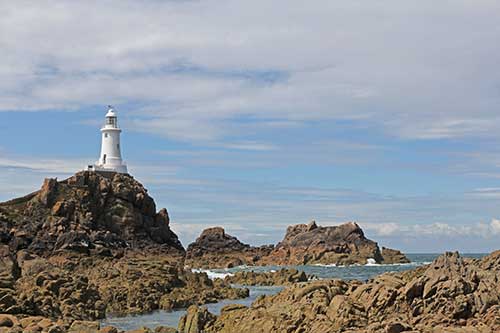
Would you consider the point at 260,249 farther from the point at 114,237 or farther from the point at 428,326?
→ the point at 428,326

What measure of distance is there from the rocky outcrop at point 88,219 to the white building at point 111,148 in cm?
231

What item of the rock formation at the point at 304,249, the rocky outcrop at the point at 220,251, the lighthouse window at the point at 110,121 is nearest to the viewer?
the rocky outcrop at the point at 220,251

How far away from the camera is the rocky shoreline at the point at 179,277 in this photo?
24.3 m

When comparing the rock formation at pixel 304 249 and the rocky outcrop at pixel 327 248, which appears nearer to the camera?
the rock formation at pixel 304 249

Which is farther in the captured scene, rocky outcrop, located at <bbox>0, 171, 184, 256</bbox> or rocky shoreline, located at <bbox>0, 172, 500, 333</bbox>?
rocky outcrop, located at <bbox>0, 171, 184, 256</bbox>

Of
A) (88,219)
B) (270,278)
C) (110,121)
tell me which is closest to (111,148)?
(110,121)

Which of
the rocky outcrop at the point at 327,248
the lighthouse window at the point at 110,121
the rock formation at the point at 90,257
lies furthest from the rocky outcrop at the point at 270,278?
the lighthouse window at the point at 110,121

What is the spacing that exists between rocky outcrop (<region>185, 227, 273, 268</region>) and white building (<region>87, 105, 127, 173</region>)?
13.5 m

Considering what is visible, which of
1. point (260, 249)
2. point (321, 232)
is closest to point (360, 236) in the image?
point (321, 232)

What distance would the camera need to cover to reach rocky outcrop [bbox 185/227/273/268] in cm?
8981

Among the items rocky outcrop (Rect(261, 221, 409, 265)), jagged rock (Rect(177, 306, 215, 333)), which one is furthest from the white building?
jagged rock (Rect(177, 306, 215, 333))

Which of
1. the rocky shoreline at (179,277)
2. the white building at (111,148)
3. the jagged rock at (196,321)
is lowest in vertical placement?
the jagged rock at (196,321)

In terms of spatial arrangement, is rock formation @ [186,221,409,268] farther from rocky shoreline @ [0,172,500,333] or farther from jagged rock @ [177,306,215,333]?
Result: jagged rock @ [177,306,215,333]

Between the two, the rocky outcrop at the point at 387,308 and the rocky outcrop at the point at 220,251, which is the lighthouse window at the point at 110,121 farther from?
the rocky outcrop at the point at 387,308
